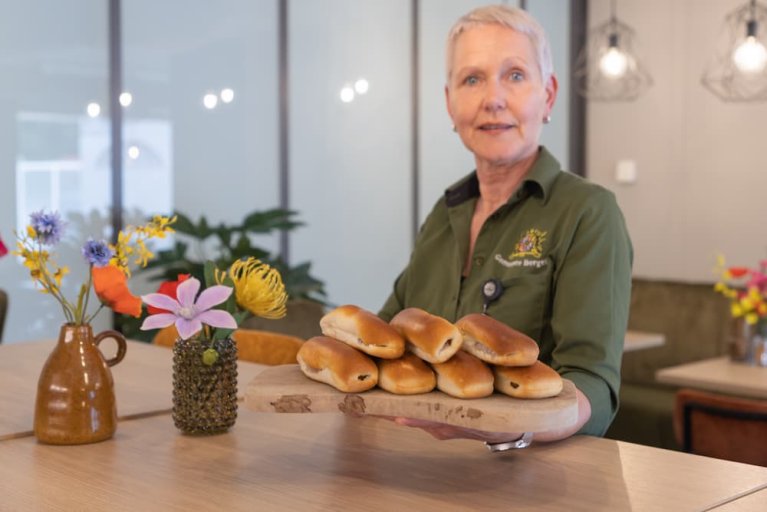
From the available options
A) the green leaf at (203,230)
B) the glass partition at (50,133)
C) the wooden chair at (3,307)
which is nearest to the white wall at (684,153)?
the green leaf at (203,230)

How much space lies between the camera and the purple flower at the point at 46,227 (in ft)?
4.95

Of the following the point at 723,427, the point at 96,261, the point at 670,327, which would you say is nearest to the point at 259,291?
the point at 96,261

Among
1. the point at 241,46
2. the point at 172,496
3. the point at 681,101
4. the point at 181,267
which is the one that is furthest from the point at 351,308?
the point at 681,101

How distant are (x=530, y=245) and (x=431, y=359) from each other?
625 millimetres

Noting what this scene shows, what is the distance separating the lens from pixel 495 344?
1.31m

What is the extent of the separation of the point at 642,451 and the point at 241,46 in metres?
3.96

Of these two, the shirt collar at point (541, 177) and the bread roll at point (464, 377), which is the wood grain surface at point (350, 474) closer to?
the bread roll at point (464, 377)

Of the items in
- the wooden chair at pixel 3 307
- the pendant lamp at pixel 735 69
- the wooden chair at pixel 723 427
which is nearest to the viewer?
the wooden chair at pixel 723 427

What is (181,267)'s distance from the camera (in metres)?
4.61

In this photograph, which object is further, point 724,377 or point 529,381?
point 724,377

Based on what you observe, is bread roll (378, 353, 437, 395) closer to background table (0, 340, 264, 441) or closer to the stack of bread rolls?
the stack of bread rolls

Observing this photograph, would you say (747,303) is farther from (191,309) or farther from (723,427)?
(191,309)

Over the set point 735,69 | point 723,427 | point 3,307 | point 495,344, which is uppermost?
point 735,69

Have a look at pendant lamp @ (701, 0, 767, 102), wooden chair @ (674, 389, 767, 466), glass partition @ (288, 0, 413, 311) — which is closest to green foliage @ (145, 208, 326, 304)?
glass partition @ (288, 0, 413, 311)
